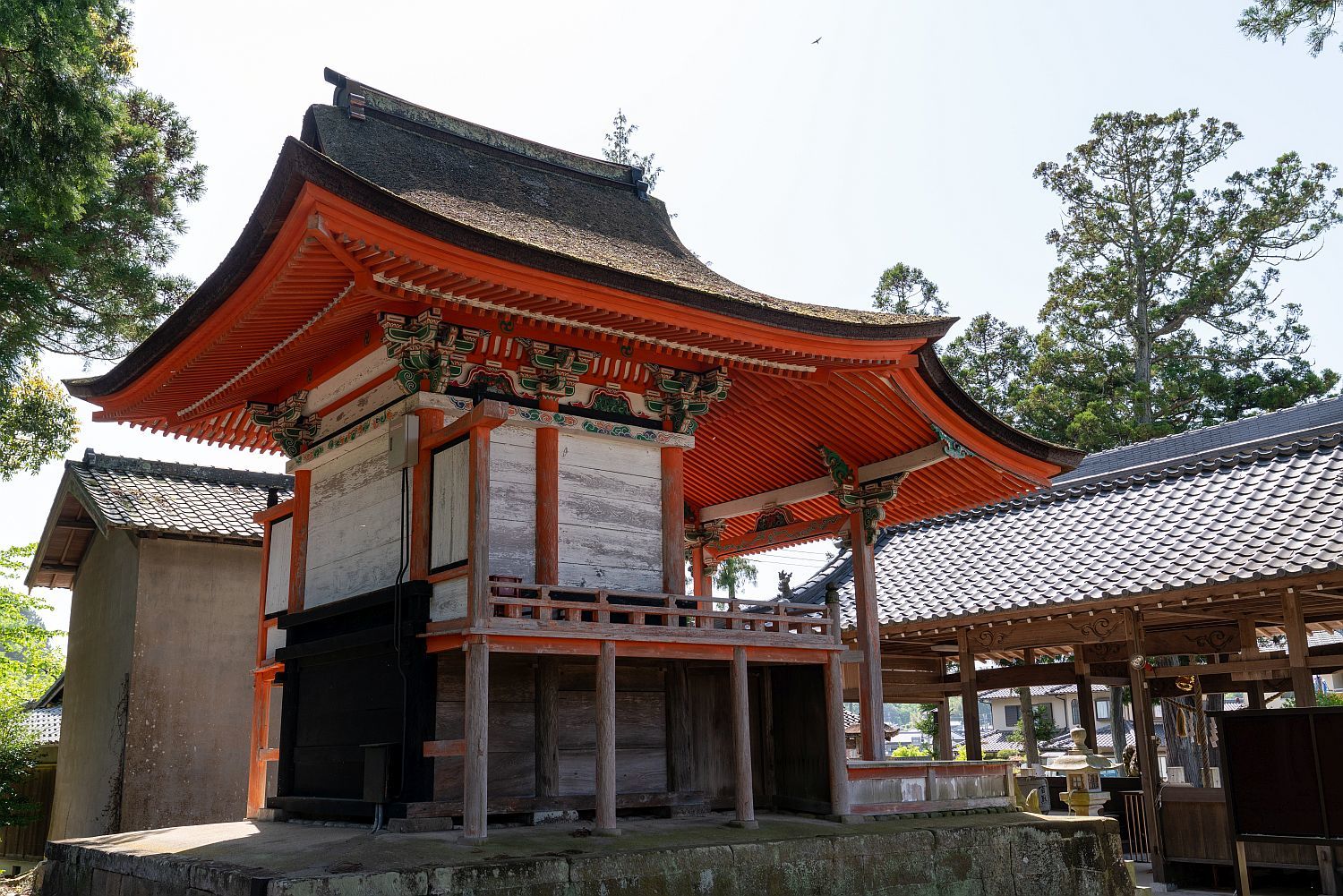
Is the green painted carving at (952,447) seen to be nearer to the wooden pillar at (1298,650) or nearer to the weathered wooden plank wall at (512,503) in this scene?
the wooden pillar at (1298,650)

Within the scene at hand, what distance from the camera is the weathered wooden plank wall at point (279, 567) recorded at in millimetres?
11039

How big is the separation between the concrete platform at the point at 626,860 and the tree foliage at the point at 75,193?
846 centimetres

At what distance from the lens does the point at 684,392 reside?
10.3 meters

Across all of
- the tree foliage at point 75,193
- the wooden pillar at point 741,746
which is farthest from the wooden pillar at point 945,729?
the tree foliage at point 75,193

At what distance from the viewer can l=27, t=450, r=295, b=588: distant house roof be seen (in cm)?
1534

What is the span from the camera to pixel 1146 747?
12555 millimetres

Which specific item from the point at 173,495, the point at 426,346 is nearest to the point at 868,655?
the point at 426,346

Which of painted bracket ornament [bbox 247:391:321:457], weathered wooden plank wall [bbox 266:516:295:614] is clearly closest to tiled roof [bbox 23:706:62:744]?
weathered wooden plank wall [bbox 266:516:295:614]

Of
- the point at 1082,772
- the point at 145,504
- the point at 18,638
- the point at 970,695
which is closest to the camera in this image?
the point at 1082,772

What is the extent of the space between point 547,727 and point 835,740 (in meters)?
2.58

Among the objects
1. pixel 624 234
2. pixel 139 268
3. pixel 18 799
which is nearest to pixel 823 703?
pixel 624 234

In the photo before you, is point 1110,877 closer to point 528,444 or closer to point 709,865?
point 709,865

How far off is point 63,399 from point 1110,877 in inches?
675

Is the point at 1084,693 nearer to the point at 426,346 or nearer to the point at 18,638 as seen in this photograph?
the point at 426,346
